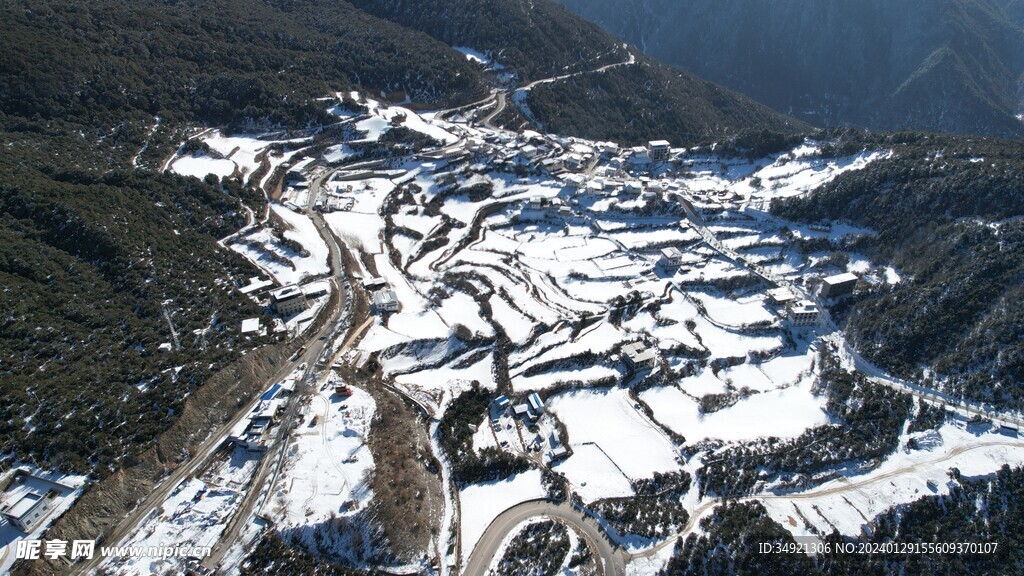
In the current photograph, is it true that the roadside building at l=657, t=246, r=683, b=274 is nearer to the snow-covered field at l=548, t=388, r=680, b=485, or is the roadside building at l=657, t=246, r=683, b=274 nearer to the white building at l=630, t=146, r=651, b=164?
the snow-covered field at l=548, t=388, r=680, b=485

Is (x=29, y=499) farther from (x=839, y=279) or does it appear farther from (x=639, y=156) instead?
(x=639, y=156)

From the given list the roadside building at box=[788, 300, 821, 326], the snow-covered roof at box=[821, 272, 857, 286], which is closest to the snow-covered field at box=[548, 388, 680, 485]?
the roadside building at box=[788, 300, 821, 326]

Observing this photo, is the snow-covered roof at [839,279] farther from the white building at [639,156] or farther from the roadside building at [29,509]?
the roadside building at [29,509]

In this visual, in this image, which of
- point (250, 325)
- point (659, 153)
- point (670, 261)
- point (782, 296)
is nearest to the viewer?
point (250, 325)

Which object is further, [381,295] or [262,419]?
[381,295]

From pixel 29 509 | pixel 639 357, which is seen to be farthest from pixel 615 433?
pixel 29 509

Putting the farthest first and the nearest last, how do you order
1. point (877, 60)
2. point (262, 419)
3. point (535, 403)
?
1. point (877, 60)
2. point (535, 403)
3. point (262, 419)
